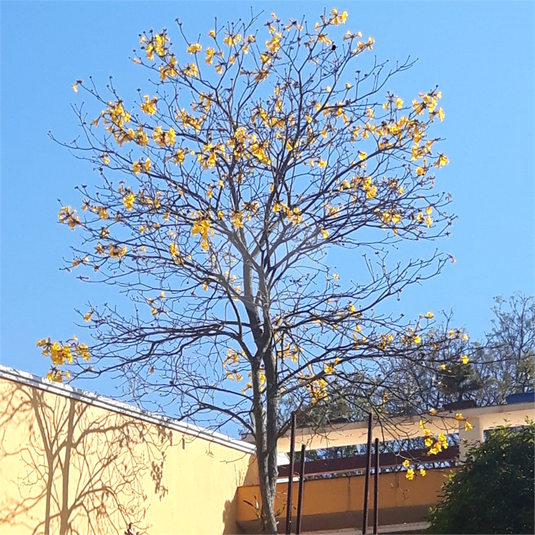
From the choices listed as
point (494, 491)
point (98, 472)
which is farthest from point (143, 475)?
point (494, 491)

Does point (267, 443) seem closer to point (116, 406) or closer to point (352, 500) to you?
point (116, 406)

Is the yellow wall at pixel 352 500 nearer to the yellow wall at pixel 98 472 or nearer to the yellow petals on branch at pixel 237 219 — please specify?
the yellow wall at pixel 98 472

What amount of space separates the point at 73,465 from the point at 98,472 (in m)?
0.39

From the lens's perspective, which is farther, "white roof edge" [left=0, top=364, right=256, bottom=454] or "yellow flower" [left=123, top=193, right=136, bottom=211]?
"yellow flower" [left=123, top=193, right=136, bottom=211]

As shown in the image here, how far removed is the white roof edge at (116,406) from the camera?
7.86m

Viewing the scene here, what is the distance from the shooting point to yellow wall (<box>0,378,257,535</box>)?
7688 mm

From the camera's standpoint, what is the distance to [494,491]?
8680 millimetres

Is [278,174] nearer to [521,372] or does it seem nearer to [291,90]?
[291,90]

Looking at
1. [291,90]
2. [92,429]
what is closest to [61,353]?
[92,429]

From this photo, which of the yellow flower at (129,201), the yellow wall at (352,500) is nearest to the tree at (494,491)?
the yellow wall at (352,500)

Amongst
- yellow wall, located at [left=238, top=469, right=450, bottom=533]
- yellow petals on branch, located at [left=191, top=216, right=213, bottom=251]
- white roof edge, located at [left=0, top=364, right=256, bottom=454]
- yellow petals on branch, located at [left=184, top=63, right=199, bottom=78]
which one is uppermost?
yellow petals on branch, located at [left=184, top=63, right=199, bottom=78]

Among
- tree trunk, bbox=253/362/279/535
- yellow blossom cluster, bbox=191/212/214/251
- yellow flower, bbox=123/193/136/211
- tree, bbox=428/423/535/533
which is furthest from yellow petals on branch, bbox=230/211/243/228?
tree, bbox=428/423/535/533

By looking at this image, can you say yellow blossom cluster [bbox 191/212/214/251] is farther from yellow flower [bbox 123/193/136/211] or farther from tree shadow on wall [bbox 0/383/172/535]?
tree shadow on wall [bbox 0/383/172/535]

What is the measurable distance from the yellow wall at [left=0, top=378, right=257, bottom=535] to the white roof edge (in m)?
0.04
